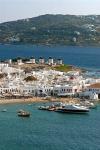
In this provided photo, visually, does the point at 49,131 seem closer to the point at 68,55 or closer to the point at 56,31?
the point at 68,55

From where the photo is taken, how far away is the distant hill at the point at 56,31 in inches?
5576

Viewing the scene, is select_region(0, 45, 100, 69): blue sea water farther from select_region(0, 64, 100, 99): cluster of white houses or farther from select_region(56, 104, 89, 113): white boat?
select_region(56, 104, 89, 113): white boat

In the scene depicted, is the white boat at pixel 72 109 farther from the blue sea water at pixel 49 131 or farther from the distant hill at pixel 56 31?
the distant hill at pixel 56 31

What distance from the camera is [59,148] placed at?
2628 centimetres

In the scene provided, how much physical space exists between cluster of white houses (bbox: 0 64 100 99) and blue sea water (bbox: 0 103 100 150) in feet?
20.0

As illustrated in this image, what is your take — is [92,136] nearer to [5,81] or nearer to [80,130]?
[80,130]

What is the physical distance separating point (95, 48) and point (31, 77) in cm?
9132

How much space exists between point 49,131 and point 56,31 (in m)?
116

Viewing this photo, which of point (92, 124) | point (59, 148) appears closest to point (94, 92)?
point (92, 124)

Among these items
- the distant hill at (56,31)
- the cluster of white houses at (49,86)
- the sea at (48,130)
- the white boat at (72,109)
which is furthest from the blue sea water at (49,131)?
the distant hill at (56,31)

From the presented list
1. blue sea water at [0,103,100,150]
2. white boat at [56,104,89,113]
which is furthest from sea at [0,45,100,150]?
white boat at [56,104,89,113]

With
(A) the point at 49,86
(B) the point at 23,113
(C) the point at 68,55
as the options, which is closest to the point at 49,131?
(B) the point at 23,113

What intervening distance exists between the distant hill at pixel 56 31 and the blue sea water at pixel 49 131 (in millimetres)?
104564

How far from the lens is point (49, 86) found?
4494cm
